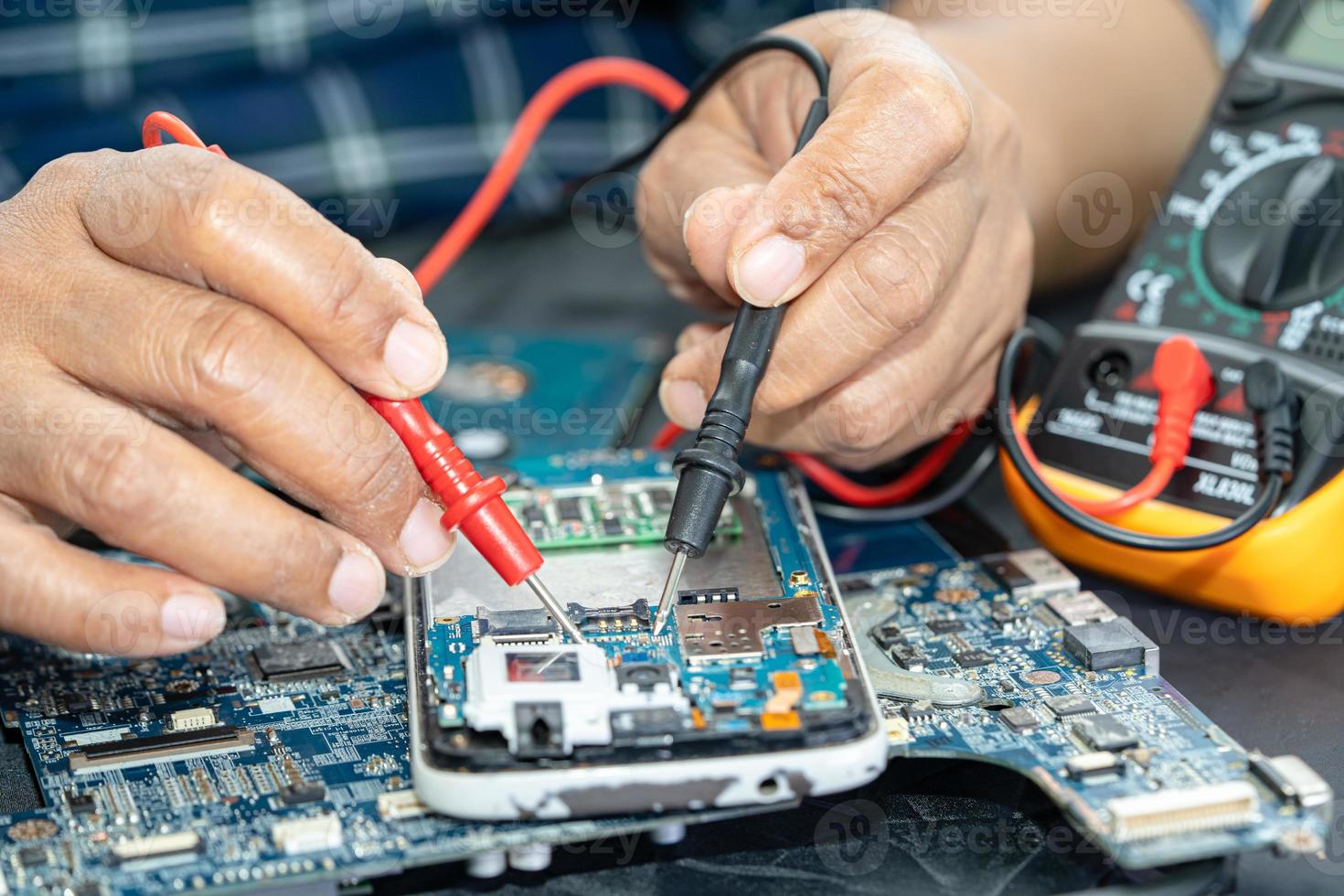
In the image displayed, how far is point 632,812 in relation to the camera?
82 cm

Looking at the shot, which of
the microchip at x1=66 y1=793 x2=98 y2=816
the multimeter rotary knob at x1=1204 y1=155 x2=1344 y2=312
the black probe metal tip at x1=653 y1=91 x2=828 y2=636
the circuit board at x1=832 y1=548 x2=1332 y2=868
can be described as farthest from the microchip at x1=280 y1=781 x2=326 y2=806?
the multimeter rotary knob at x1=1204 y1=155 x2=1344 y2=312

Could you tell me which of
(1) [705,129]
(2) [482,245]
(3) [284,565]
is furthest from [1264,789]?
(2) [482,245]

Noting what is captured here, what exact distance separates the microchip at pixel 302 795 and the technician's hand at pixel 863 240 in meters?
0.50

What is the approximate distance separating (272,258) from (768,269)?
0.40 m

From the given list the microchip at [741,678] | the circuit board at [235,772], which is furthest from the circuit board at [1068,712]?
the circuit board at [235,772]

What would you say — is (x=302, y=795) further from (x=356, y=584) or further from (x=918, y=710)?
(x=918, y=710)

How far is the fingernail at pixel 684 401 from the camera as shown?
1.18 meters

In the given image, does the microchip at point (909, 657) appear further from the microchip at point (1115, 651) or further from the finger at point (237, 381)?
the finger at point (237, 381)

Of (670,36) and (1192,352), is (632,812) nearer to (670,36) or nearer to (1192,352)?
(1192,352)

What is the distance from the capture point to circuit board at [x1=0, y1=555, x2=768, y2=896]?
79 centimetres

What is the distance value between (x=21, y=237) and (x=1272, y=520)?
1051mm

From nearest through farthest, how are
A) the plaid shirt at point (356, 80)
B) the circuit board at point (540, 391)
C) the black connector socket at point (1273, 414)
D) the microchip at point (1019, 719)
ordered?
the microchip at point (1019, 719) < the black connector socket at point (1273, 414) < the circuit board at point (540, 391) < the plaid shirt at point (356, 80)

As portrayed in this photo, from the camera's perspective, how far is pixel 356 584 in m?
0.93

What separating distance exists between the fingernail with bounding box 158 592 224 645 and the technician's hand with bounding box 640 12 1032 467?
1.56 ft
